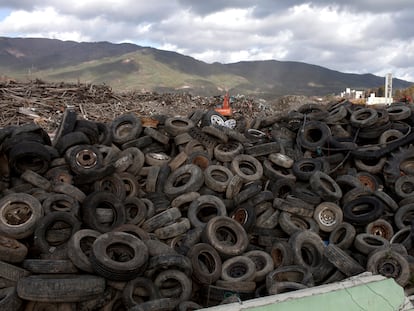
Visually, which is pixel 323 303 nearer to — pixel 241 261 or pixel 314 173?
pixel 241 261

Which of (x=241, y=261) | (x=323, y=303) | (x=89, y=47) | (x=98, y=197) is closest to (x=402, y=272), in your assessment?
(x=241, y=261)

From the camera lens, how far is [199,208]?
7695mm

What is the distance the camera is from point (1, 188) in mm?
7363

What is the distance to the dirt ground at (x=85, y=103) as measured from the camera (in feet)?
62.5

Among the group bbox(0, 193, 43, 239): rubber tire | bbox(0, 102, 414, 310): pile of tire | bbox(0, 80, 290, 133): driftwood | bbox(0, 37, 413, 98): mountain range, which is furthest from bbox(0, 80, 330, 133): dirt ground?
bbox(0, 37, 413, 98): mountain range

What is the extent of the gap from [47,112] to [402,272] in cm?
1727

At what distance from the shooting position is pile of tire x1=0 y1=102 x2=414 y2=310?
18.7 feet

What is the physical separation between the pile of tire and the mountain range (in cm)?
7973

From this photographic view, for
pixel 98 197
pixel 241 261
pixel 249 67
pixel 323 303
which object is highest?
pixel 249 67

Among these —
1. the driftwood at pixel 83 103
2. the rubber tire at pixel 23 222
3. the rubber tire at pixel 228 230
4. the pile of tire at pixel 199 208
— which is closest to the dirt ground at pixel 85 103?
the driftwood at pixel 83 103

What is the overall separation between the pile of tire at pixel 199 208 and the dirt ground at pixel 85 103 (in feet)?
30.9

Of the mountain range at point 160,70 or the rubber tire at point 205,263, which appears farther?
the mountain range at point 160,70

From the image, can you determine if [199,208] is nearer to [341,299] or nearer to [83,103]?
[341,299]

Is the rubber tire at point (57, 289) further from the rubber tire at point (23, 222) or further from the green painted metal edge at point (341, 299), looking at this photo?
the green painted metal edge at point (341, 299)
